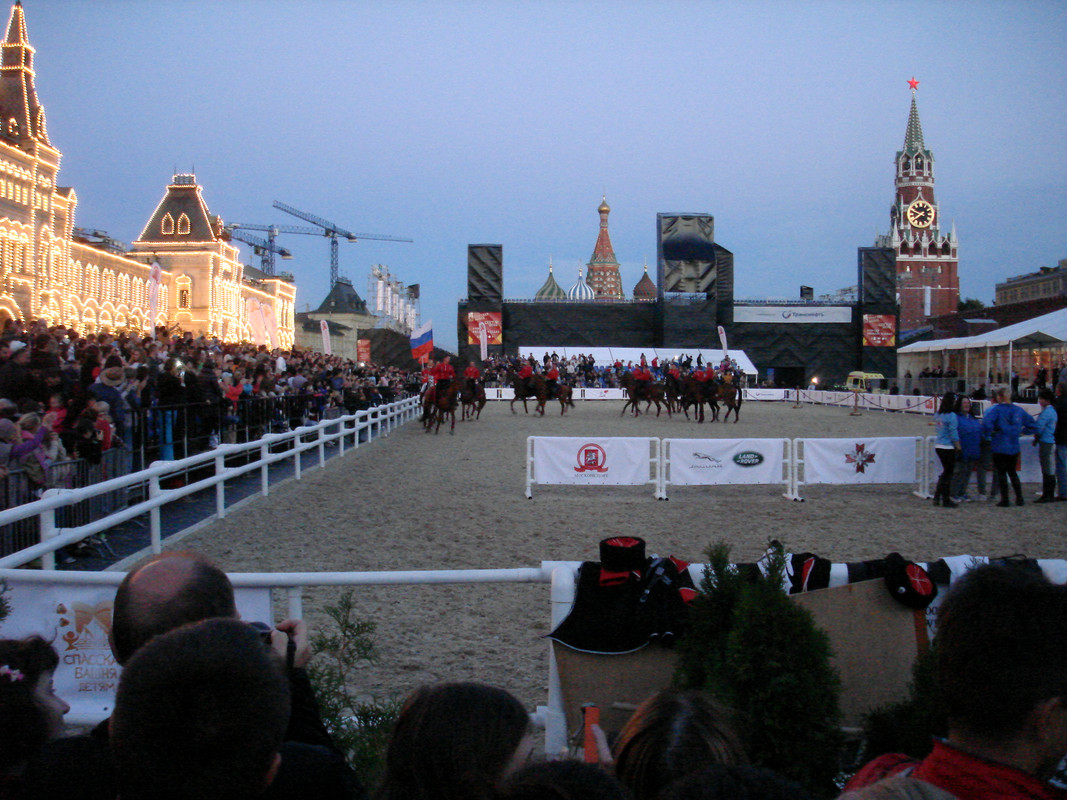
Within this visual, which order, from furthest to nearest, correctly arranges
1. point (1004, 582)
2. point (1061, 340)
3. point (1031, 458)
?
point (1061, 340) → point (1031, 458) → point (1004, 582)

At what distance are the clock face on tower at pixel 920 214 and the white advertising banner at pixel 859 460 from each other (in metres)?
135

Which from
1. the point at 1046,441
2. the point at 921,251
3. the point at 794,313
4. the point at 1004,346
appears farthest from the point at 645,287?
the point at 1046,441

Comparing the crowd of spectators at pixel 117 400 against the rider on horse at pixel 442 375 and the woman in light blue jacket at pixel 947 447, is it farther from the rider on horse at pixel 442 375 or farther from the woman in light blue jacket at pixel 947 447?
the woman in light blue jacket at pixel 947 447

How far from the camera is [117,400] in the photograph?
30.1ft

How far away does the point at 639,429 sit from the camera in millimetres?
22625

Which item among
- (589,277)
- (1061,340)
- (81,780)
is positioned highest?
(589,277)

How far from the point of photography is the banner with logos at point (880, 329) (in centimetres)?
5412

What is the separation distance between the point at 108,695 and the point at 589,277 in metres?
142

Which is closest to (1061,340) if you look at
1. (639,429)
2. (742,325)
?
(639,429)

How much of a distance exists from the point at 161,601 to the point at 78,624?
2.28 meters

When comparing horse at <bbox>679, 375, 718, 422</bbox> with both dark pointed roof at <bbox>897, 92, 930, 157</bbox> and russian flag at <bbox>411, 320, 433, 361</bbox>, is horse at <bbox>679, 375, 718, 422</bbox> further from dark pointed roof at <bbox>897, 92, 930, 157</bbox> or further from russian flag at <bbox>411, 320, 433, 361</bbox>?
dark pointed roof at <bbox>897, 92, 930, 157</bbox>

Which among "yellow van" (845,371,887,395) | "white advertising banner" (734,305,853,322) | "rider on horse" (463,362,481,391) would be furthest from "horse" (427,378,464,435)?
"white advertising banner" (734,305,853,322)

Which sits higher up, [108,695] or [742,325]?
[742,325]

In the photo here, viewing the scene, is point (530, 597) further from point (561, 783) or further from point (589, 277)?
point (589, 277)
